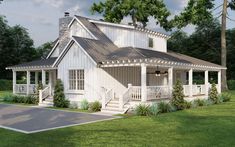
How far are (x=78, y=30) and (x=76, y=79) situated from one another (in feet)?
21.9

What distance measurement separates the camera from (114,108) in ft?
61.5

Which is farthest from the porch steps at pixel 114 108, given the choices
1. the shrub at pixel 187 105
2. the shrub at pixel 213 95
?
the shrub at pixel 213 95

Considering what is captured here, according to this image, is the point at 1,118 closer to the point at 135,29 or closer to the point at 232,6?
the point at 135,29

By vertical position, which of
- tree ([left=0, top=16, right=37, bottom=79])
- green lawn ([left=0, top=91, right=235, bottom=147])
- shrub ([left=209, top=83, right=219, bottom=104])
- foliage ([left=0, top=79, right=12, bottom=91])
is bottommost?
green lawn ([left=0, top=91, right=235, bottom=147])

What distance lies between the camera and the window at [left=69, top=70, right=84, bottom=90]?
21297 mm

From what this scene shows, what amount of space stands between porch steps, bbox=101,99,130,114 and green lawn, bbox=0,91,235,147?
371 centimetres

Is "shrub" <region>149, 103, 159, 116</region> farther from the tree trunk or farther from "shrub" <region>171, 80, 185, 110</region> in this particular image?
the tree trunk

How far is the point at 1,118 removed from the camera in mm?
16438

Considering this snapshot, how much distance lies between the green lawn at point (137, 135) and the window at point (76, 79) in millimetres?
7225

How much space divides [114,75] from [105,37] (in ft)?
18.8

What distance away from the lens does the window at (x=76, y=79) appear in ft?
69.9

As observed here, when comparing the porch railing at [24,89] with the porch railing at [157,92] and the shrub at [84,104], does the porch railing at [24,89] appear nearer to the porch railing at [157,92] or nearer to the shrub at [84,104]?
the shrub at [84,104]

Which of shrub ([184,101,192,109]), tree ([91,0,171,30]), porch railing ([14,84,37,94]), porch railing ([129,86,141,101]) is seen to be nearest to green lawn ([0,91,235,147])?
porch railing ([129,86,141,101])

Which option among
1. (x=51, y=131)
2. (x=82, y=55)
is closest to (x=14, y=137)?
(x=51, y=131)
